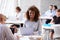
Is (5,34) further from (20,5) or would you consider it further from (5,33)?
(20,5)

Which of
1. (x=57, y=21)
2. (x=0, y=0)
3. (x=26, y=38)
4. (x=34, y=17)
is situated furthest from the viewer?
(x=0, y=0)

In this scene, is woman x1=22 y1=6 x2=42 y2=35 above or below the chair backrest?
above

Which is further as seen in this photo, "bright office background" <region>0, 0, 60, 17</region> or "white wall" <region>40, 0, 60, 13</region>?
"white wall" <region>40, 0, 60, 13</region>

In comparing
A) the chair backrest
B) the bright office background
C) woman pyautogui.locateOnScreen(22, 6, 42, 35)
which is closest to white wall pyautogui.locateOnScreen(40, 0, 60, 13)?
the bright office background

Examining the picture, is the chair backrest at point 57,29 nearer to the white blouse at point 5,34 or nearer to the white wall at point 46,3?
the white blouse at point 5,34

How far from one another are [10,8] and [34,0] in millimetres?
1288

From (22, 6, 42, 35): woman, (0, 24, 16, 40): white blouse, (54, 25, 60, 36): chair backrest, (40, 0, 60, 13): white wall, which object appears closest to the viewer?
(0, 24, 16, 40): white blouse

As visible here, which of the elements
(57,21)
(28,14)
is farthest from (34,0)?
(28,14)

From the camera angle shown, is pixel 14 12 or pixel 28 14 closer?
pixel 28 14

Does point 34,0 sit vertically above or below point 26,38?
above

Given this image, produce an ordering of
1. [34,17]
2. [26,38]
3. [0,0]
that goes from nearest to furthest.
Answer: [26,38] < [34,17] < [0,0]

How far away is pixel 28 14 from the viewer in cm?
439

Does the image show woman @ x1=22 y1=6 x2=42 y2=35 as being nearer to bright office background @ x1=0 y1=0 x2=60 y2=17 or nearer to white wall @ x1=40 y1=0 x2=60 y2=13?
bright office background @ x1=0 y1=0 x2=60 y2=17

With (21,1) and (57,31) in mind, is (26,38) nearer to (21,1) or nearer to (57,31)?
(57,31)
